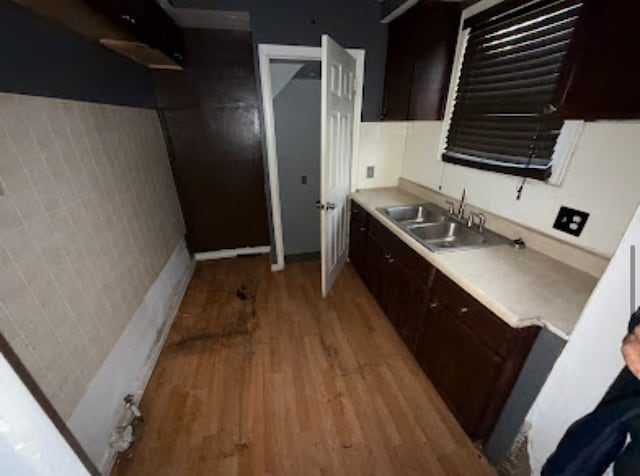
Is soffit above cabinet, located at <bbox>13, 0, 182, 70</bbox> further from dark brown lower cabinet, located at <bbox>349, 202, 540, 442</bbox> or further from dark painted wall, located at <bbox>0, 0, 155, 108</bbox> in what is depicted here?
dark brown lower cabinet, located at <bbox>349, 202, 540, 442</bbox>

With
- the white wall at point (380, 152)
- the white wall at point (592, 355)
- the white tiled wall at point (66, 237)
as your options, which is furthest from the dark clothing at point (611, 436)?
the white wall at point (380, 152)

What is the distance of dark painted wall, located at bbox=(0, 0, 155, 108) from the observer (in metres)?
1.04

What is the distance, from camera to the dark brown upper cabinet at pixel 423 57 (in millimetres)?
1787

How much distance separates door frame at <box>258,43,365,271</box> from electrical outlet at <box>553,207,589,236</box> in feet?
5.24

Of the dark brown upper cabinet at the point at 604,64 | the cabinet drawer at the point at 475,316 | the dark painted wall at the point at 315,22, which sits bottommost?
the cabinet drawer at the point at 475,316

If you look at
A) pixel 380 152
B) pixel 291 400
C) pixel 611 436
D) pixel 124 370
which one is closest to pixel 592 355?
pixel 611 436

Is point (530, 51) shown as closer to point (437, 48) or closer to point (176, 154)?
point (437, 48)

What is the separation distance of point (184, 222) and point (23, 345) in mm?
2058

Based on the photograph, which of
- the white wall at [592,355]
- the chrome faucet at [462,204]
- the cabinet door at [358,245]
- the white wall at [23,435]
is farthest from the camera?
the cabinet door at [358,245]

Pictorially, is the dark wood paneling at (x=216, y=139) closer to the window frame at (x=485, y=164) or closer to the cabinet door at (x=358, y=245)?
the cabinet door at (x=358, y=245)

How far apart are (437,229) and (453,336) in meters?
0.85

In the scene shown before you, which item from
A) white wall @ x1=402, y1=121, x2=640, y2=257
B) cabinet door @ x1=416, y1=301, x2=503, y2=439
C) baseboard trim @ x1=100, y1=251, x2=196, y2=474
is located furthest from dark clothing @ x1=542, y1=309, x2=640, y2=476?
baseboard trim @ x1=100, y1=251, x2=196, y2=474

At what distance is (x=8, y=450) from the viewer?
1.42 ft

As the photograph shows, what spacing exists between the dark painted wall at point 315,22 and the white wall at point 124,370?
205cm
